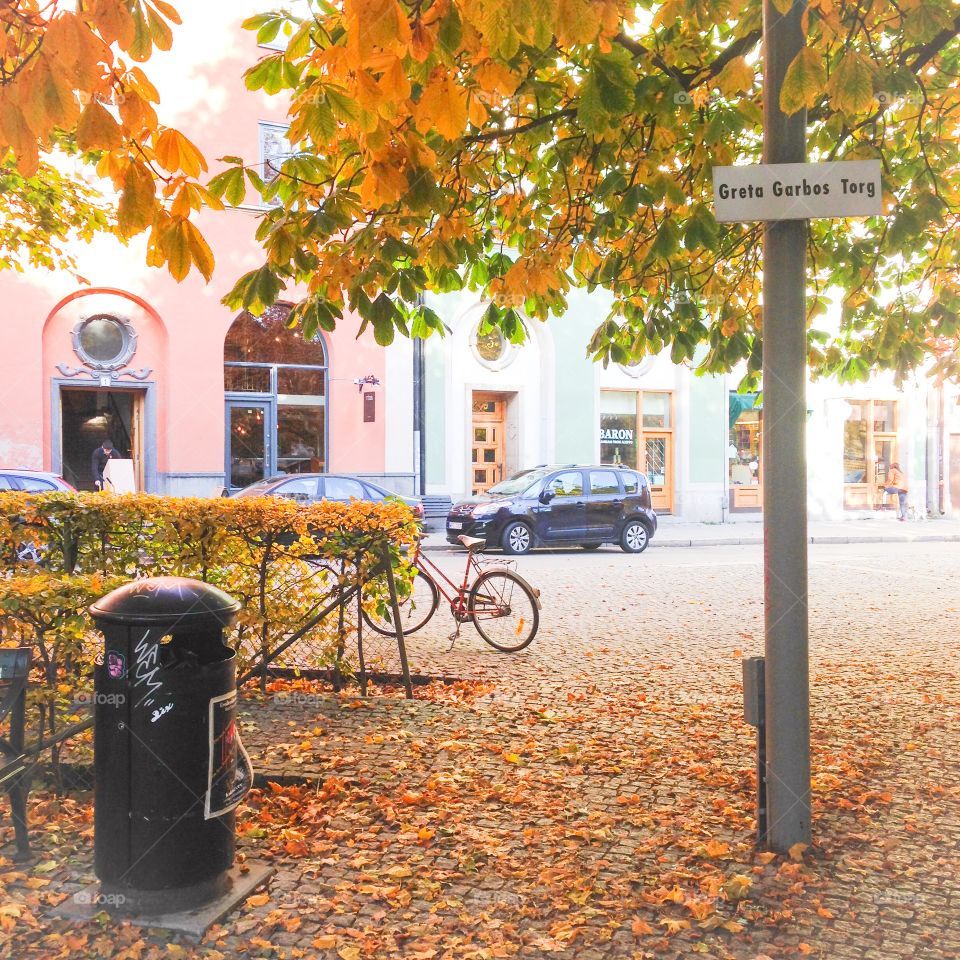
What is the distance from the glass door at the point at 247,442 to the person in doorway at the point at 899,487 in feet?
63.1

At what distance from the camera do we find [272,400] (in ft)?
76.5

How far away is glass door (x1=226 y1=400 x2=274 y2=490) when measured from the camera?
74.7 ft

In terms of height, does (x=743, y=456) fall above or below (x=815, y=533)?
above

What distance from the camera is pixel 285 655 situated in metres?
6.48

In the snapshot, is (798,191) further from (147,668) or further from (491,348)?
(491,348)

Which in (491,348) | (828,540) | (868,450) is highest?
(491,348)

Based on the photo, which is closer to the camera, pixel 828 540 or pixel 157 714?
pixel 157 714

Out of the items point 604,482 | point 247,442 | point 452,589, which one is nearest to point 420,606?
point 452,589

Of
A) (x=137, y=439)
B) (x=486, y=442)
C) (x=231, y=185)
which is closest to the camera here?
(x=231, y=185)

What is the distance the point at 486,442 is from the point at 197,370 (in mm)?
8185

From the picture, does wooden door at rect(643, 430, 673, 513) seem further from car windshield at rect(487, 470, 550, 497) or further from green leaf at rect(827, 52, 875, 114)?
green leaf at rect(827, 52, 875, 114)

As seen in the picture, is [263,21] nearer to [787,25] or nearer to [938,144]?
[787,25]

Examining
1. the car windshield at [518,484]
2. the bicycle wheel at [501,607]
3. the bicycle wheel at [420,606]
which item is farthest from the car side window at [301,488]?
the bicycle wheel at [501,607]

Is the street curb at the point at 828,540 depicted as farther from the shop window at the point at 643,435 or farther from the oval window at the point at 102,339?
the oval window at the point at 102,339
